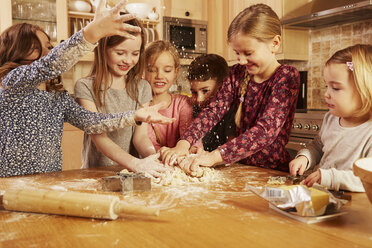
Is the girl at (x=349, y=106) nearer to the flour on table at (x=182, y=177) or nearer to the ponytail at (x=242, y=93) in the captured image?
the flour on table at (x=182, y=177)

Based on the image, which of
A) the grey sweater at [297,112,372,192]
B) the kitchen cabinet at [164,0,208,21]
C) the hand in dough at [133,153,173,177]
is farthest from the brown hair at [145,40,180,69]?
the kitchen cabinet at [164,0,208,21]

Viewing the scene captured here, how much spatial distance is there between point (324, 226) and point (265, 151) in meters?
0.82

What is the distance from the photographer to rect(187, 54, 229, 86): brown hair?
1.82 metres

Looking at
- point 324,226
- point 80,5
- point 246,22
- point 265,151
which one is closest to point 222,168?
point 265,151

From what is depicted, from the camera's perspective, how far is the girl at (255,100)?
4.32ft

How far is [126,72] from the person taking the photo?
62.1 inches

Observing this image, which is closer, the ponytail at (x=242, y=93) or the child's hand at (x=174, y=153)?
the child's hand at (x=174, y=153)

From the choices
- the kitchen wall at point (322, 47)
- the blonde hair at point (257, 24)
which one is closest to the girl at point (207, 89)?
the blonde hair at point (257, 24)

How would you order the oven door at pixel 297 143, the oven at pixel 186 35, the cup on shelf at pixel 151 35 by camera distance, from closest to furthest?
the oven door at pixel 297 143 < the cup on shelf at pixel 151 35 < the oven at pixel 186 35

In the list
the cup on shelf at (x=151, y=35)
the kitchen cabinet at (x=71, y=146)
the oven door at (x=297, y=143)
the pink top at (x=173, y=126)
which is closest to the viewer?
the pink top at (x=173, y=126)

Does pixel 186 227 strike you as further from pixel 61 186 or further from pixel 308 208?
→ pixel 61 186

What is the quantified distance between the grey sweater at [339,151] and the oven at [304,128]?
1343 mm

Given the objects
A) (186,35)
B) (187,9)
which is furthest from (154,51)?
(187,9)

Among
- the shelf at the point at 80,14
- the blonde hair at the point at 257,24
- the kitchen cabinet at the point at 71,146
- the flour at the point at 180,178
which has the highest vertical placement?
the shelf at the point at 80,14
